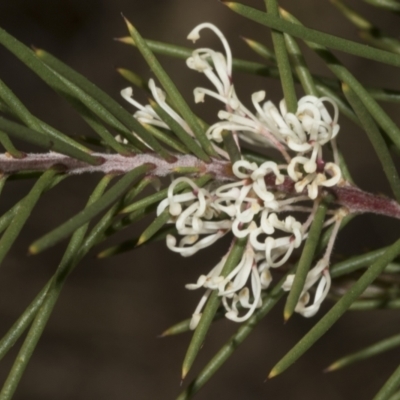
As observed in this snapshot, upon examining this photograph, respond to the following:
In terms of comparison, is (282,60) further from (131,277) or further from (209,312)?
(131,277)

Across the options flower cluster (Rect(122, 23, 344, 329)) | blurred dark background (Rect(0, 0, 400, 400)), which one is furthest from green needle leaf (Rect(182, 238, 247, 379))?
blurred dark background (Rect(0, 0, 400, 400))

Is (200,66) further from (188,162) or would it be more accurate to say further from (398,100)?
(398,100)

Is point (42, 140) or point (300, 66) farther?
point (300, 66)

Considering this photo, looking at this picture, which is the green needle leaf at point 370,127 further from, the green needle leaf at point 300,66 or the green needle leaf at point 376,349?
the green needle leaf at point 376,349

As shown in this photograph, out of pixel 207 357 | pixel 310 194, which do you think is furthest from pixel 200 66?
pixel 207 357

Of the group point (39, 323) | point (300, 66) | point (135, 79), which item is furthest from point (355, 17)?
point (39, 323)

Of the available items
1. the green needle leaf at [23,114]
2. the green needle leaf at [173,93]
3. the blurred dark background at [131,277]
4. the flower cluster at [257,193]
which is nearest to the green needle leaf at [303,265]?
the flower cluster at [257,193]
